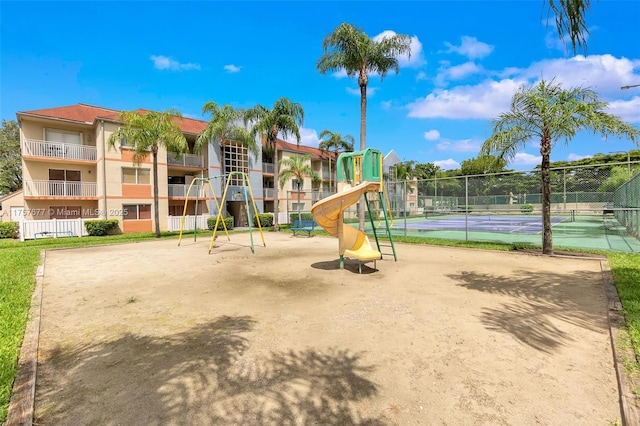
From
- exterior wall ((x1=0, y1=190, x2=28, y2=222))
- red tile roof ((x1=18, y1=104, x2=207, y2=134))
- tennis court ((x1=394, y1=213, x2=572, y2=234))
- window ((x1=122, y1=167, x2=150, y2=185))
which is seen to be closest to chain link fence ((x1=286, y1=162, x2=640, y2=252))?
tennis court ((x1=394, y1=213, x2=572, y2=234))

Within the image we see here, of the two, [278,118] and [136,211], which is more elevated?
[278,118]

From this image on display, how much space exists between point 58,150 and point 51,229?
19.9 feet

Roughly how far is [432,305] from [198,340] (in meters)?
4.08

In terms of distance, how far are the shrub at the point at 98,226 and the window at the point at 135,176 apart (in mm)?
3674

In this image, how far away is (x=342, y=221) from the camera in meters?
9.13

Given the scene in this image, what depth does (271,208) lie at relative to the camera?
3475 centimetres

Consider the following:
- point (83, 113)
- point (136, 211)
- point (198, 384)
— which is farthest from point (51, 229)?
point (198, 384)

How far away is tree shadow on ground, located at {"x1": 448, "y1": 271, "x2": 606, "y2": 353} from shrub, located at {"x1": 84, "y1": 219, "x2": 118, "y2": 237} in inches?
893

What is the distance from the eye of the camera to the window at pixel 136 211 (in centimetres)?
2334

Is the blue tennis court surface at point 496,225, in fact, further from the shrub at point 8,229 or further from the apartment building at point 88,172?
the shrub at point 8,229

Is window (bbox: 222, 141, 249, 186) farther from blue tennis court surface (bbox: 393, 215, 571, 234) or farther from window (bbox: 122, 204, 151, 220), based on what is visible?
blue tennis court surface (bbox: 393, 215, 571, 234)

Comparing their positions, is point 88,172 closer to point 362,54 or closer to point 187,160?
point 187,160

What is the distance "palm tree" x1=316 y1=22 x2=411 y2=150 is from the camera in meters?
16.7

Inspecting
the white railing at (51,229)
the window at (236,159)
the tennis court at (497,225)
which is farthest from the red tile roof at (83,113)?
the tennis court at (497,225)
